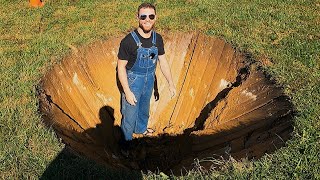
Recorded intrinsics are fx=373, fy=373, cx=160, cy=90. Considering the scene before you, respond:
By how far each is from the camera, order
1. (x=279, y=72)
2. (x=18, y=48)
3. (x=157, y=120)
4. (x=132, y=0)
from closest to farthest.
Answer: (x=279, y=72) < (x=18, y=48) < (x=157, y=120) < (x=132, y=0)

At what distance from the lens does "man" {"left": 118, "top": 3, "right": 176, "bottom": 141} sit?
18.0 feet

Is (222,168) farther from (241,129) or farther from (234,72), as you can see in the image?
(234,72)

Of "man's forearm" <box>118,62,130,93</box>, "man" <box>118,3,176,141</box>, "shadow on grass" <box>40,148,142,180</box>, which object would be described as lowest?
"shadow on grass" <box>40,148,142,180</box>

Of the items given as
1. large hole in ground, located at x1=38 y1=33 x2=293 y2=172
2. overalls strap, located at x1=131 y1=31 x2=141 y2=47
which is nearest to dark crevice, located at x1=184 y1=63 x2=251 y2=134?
large hole in ground, located at x1=38 y1=33 x2=293 y2=172

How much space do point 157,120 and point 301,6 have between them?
4.72m

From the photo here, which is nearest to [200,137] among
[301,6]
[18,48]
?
[18,48]

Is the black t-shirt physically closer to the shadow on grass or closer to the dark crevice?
the shadow on grass

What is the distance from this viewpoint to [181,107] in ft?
27.0

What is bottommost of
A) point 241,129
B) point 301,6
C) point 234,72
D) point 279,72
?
point 241,129

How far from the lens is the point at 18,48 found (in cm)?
784

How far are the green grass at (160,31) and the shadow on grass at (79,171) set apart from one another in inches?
0.5

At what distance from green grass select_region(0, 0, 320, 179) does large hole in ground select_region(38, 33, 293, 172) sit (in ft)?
0.85

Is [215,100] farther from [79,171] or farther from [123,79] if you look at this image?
[79,171]

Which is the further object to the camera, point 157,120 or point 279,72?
point 157,120
